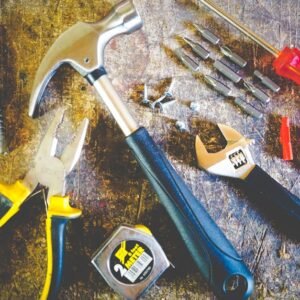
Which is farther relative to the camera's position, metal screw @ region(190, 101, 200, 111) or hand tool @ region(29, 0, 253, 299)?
metal screw @ region(190, 101, 200, 111)

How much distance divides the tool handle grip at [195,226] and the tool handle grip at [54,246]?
0.19 m

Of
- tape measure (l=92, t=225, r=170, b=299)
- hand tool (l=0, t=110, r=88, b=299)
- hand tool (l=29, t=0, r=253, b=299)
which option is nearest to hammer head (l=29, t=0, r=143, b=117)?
hand tool (l=29, t=0, r=253, b=299)

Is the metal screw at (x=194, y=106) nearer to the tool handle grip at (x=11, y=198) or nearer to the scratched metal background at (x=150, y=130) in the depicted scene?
the scratched metal background at (x=150, y=130)

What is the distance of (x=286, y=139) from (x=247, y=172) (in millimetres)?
129

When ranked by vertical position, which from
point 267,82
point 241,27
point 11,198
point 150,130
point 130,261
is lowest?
point 130,261

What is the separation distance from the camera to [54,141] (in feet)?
3.89

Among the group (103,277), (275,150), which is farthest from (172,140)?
(103,277)

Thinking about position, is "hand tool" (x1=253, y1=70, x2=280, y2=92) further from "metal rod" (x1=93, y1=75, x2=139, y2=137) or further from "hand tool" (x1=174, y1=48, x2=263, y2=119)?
"metal rod" (x1=93, y1=75, x2=139, y2=137)

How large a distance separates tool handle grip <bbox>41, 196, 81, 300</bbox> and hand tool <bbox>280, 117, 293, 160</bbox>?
1.64 ft

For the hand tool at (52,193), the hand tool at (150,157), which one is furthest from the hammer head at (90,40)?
the hand tool at (52,193)

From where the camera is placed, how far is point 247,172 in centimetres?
121

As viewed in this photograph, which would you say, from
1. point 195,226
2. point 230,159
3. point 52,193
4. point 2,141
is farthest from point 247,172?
point 2,141

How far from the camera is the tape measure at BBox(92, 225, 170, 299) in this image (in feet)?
3.74

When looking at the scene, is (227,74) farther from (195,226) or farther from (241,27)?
(195,226)
